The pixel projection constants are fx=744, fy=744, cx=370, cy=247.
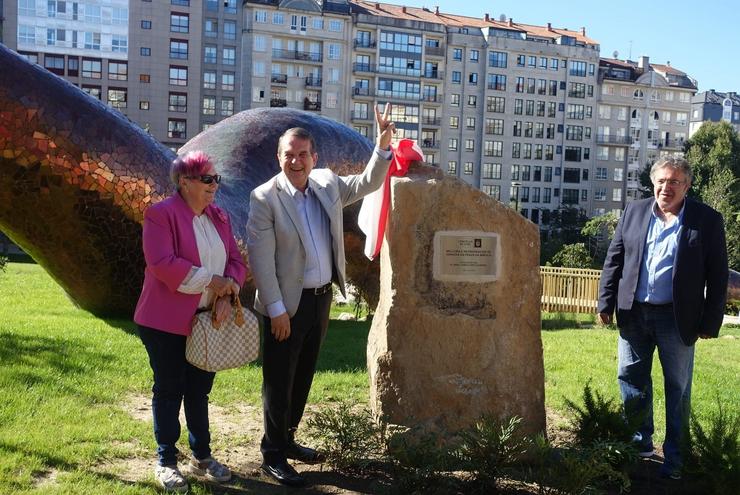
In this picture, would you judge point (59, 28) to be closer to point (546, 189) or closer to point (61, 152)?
point (546, 189)

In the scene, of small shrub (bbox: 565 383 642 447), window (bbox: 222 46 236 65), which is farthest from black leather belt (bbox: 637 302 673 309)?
window (bbox: 222 46 236 65)

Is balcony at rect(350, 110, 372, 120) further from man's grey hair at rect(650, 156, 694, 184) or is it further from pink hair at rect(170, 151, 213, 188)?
pink hair at rect(170, 151, 213, 188)

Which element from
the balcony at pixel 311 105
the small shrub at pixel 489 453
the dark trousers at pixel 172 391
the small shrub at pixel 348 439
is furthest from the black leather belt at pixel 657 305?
the balcony at pixel 311 105

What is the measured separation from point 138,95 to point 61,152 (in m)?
44.3

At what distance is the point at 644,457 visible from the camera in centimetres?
518

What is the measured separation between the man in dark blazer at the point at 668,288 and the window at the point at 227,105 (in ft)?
163

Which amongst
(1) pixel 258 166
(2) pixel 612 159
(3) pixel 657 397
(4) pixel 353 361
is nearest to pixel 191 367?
(4) pixel 353 361

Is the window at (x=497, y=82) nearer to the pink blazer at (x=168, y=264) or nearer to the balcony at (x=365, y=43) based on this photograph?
the balcony at (x=365, y=43)

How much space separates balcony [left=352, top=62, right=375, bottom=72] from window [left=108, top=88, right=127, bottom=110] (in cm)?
1587

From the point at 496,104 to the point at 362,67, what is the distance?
11.5m

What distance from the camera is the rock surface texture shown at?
5035mm

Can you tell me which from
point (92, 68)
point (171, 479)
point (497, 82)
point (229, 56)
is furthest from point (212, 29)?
point (171, 479)

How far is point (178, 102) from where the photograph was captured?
50875 mm

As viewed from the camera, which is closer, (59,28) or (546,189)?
(59,28)
